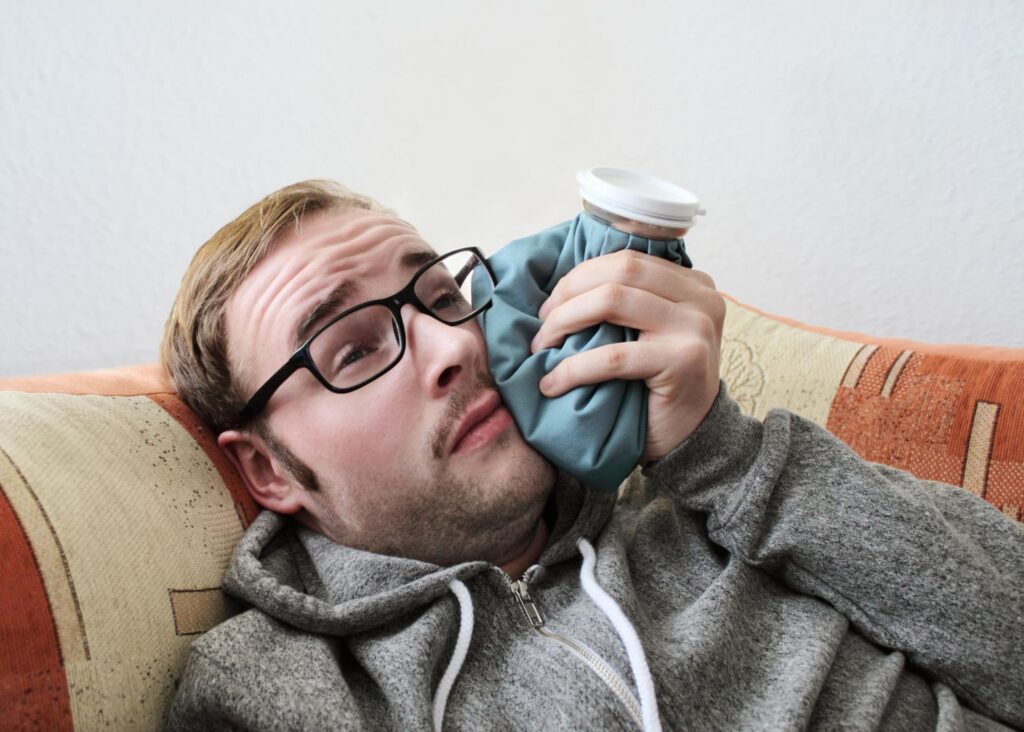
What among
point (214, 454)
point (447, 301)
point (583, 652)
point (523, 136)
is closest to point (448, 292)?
point (447, 301)

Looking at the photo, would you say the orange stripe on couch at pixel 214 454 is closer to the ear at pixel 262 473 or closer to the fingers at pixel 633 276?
the ear at pixel 262 473

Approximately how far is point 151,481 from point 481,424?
378 millimetres

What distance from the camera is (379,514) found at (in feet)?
3.16

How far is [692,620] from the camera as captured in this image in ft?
2.89

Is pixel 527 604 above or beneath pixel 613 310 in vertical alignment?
beneath

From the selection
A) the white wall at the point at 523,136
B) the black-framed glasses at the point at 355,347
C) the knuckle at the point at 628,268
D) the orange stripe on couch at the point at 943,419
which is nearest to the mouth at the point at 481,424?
the black-framed glasses at the point at 355,347

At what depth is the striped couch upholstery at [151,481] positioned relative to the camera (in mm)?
704

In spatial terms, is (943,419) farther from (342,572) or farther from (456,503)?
(342,572)

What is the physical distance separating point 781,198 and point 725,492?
108cm

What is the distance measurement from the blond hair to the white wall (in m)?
0.62

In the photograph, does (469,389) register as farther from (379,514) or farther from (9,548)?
(9,548)

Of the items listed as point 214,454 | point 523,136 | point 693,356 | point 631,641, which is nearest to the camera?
point 631,641

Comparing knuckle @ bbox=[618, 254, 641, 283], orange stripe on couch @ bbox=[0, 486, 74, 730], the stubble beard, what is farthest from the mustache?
orange stripe on couch @ bbox=[0, 486, 74, 730]

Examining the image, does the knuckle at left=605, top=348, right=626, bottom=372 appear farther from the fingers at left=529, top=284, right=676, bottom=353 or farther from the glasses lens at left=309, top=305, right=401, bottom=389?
the glasses lens at left=309, top=305, right=401, bottom=389
